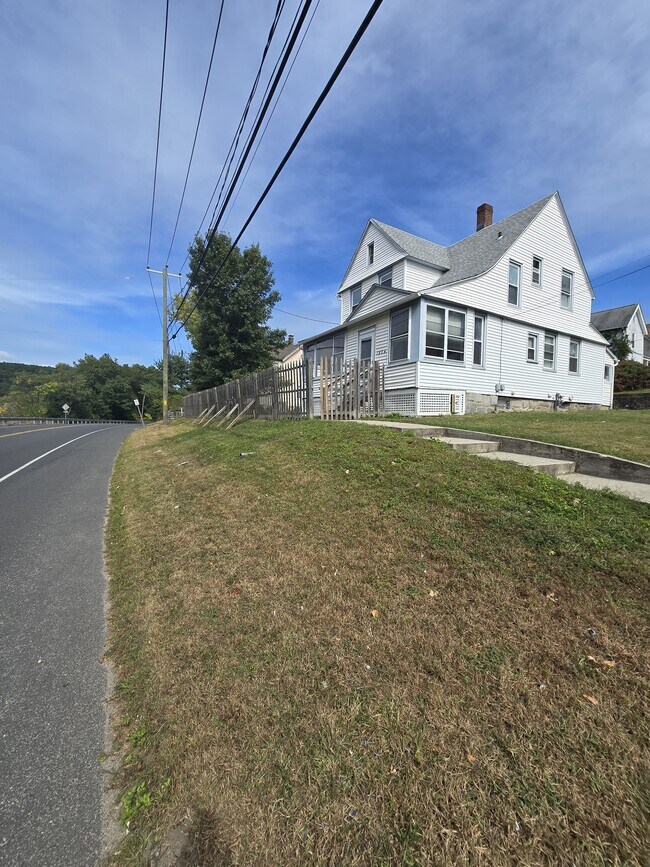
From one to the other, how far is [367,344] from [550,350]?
8542mm

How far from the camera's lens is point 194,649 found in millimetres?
2398

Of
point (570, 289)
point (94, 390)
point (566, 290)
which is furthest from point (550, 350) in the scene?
point (94, 390)

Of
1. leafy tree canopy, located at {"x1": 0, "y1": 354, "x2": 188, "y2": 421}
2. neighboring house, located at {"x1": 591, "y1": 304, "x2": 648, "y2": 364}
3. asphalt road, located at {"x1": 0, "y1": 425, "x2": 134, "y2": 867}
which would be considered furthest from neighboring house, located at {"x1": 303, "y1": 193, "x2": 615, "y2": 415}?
leafy tree canopy, located at {"x1": 0, "y1": 354, "x2": 188, "y2": 421}

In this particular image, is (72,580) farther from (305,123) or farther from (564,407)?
(564,407)

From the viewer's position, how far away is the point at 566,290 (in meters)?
17.0

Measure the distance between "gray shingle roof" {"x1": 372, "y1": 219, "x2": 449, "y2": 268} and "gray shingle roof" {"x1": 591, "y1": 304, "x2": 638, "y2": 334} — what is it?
27052 mm

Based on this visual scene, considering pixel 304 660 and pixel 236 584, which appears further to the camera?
pixel 236 584

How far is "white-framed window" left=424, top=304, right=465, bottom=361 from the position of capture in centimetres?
1266

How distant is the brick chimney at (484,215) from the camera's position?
19.1 m

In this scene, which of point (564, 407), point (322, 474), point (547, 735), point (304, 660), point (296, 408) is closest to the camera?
point (547, 735)

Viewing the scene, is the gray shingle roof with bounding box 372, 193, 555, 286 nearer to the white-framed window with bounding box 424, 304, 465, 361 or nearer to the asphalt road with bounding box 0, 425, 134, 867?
the white-framed window with bounding box 424, 304, 465, 361

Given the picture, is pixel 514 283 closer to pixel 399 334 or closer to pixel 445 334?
pixel 445 334

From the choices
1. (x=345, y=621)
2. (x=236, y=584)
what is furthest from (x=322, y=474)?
(x=345, y=621)

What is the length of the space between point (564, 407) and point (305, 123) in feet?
57.0
